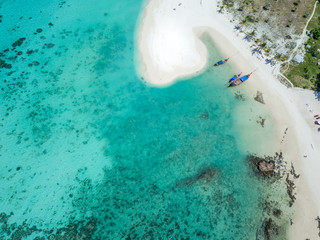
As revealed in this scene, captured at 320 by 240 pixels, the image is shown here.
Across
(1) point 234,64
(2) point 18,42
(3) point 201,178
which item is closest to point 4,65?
(2) point 18,42

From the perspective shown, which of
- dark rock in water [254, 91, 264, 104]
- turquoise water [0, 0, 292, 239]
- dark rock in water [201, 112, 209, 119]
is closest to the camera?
turquoise water [0, 0, 292, 239]

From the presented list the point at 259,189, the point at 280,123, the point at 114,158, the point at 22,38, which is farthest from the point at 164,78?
the point at 22,38

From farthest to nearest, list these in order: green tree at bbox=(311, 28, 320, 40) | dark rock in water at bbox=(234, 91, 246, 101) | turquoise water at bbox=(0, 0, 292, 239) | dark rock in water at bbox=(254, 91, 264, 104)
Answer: green tree at bbox=(311, 28, 320, 40)
dark rock in water at bbox=(234, 91, 246, 101)
dark rock in water at bbox=(254, 91, 264, 104)
turquoise water at bbox=(0, 0, 292, 239)

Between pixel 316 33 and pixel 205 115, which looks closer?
pixel 205 115

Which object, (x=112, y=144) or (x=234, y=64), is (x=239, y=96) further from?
(x=112, y=144)

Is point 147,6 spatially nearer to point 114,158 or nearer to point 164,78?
point 164,78

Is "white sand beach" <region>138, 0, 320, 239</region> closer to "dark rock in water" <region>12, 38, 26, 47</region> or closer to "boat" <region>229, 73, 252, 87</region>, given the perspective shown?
"boat" <region>229, 73, 252, 87</region>

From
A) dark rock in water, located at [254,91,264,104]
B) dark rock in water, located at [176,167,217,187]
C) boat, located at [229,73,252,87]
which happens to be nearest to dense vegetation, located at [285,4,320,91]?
dark rock in water, located at [254,91,264,104]

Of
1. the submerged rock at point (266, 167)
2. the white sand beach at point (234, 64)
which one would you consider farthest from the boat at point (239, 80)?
the submerged rock at point (266, 167)
